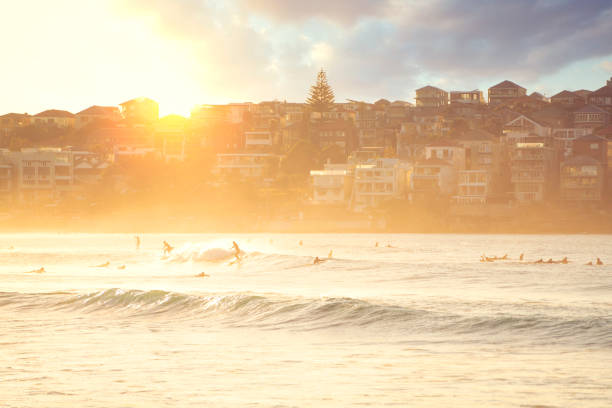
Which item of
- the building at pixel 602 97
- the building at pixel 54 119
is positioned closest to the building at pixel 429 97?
the building at pixel 602 97

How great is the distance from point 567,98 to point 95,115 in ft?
302

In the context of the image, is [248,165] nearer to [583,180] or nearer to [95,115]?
[583,180]

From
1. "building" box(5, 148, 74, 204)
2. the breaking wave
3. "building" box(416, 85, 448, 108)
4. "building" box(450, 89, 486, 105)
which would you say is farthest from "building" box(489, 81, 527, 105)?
the breaking wave

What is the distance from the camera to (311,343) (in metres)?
15.6

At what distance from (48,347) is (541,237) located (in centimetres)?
6992

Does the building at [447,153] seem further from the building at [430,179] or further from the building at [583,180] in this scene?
the building at [583,180]

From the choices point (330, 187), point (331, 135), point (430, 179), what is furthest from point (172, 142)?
point (430, 179)

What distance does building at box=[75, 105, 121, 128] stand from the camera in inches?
5527

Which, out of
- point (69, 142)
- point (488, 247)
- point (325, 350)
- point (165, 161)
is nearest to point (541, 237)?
point (488, 247)

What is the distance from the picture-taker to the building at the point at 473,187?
88688 millimetres

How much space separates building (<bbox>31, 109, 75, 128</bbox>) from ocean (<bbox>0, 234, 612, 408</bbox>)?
112619mm

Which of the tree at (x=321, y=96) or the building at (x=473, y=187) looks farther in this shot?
the tree at (x=321, y=96)

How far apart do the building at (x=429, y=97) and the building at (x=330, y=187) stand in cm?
4769

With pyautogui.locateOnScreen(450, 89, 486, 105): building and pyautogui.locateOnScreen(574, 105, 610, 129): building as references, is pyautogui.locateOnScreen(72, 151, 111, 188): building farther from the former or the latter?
pyautogui.locateOnScreen(574, 105, 610, 129): building
